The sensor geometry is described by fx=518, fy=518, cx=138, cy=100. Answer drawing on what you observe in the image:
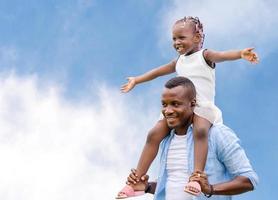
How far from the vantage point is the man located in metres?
4.29

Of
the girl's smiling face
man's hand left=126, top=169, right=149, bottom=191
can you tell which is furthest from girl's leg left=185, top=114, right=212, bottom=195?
the girl's smiling face

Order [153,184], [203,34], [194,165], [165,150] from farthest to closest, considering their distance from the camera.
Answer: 1. [203,34]
2. [153,184]
3. [165,150]
4. [194,165]

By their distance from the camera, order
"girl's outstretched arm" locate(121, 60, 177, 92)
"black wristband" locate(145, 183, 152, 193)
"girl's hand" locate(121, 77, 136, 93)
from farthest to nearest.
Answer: "girl's hand" locate(121, 77, 136, 93) < "girl's outstretched arm" locate(121, 60, 177, 92) < "black wristband" locate(145, 183, 152, 193)

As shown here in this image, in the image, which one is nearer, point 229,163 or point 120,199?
point 229,163

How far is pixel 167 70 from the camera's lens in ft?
18.9

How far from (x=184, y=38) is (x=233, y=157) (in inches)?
58.6

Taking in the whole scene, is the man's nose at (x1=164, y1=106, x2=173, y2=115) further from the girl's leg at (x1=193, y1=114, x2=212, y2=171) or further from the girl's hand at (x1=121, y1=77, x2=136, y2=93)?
the girl's hand at (x1=121, y1=77, x2=136, y2=93)

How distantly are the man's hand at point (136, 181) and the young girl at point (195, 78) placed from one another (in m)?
0.03

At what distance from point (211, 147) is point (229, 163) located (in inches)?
8.2

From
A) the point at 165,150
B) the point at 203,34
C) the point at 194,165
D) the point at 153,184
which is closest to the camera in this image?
the point at 194,165

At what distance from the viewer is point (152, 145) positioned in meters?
4.73

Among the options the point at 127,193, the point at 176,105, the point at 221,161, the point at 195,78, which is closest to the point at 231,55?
the point at 195,78

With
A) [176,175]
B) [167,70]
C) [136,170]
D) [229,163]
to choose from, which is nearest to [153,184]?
[136,170]

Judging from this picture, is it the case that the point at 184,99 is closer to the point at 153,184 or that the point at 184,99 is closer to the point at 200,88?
the point at 200,88
